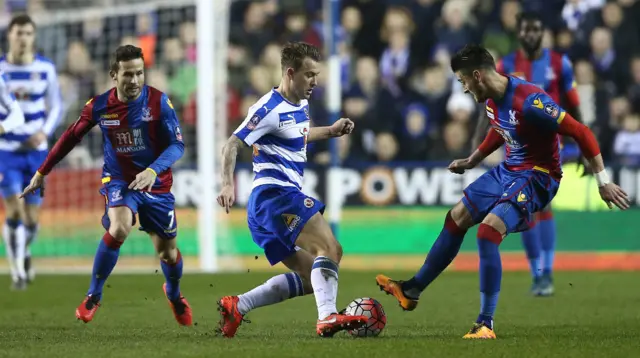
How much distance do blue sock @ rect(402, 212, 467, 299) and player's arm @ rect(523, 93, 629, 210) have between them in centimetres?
87

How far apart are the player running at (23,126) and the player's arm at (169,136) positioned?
4001mm

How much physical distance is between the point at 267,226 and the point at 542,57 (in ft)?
14.2

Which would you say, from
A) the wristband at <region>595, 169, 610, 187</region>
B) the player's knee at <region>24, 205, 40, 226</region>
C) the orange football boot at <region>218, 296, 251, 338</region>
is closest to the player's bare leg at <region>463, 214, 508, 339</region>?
the wristband at <region>595, 169, 610, 187</region>

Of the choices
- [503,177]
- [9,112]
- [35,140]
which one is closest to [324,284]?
[503,177]

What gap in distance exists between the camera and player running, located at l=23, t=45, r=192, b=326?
8.06 m

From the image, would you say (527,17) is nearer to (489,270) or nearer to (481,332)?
(489,270)

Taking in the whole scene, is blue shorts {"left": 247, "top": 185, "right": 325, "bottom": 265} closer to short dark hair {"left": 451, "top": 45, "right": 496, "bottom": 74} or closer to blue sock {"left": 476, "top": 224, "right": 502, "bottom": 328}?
blue sock {"left": 476, "top": 224, "right": 502, "bottom": 328}

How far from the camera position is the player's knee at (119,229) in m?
8.18

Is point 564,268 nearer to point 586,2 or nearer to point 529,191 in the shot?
point 586,2

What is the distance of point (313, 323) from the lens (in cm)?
842

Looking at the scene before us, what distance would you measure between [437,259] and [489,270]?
0.48 m

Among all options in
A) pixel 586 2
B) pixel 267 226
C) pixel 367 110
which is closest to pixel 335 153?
pixel 367 110

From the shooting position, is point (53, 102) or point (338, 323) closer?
point (338, 323)

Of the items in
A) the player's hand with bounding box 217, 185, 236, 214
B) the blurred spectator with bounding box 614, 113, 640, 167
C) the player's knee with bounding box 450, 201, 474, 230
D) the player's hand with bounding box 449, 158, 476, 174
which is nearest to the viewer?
the player's hand with bounding box 217, 185, 236, 214
